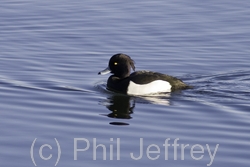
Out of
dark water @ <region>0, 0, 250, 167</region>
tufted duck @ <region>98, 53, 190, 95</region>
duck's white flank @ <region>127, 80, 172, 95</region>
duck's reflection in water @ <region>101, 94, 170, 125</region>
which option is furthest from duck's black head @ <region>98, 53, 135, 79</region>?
duck's reflection in water @ <region>101, 94, 170, 125</region>

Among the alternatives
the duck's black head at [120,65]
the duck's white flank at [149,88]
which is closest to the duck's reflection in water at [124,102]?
the duck's white flank at [149,88]

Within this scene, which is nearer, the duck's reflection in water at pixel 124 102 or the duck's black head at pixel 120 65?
the duck's reflection in water at pixel 124 102

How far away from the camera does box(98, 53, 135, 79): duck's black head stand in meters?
15.4

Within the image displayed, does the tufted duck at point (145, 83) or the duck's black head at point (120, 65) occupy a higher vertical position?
the duck's black head at point (120, 65)

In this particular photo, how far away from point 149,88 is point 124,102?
862 mm

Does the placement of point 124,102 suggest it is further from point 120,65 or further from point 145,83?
point 120,65

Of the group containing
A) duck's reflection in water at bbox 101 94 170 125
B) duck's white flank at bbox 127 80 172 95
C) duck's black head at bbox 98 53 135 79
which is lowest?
duck's reflection in water at bbox 101 94 170 125

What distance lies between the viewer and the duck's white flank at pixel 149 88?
1480 centimetres

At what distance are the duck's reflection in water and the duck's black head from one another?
2.53 ft

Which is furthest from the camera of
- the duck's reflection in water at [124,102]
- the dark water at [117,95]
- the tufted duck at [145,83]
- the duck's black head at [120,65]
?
the duck's black head at [120,65]

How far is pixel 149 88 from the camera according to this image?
14.9 meters

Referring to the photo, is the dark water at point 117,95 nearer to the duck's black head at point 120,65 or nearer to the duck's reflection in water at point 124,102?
the duck's reflection in water at point 124,102

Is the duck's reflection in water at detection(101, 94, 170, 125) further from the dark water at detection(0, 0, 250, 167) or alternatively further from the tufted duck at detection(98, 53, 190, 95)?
the tufted duck at detection(98, 53, 190, 95)

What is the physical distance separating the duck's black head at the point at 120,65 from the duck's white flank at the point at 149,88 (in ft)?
1.86
